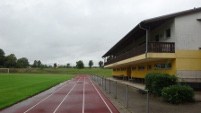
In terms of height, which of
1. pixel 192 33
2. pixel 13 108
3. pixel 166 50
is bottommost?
pixel 13 108

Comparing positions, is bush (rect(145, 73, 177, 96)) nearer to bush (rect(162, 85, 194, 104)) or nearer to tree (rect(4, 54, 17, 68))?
bush (rect(162, 85, 194, 104))

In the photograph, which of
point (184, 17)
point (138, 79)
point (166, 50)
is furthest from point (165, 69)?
point (138, 79)

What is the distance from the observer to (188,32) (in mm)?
21672

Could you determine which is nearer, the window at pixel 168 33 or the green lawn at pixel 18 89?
the green lawn at pixel 18 89

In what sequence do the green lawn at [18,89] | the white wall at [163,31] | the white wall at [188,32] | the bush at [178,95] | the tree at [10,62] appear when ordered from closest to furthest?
the bush at [178,95]
the green lawn at [18,89]
the white wall at [188,32]
the white wall at [163,31]
the tree at [10,62]

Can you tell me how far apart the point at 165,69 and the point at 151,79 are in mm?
6314

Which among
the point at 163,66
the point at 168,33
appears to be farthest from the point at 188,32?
the point at 163,66

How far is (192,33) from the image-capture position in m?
21.6

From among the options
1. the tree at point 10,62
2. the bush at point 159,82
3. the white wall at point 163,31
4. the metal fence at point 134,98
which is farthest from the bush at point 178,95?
the tree at point 10,62

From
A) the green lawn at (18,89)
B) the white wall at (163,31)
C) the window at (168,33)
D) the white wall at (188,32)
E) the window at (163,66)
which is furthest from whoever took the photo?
the window at (168,33)

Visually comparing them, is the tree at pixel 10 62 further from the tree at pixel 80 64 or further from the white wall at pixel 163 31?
the white wall at pixel 163 31

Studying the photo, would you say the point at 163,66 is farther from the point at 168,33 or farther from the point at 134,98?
the point at 134,98

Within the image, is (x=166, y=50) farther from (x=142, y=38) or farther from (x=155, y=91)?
(x=142, y=38)

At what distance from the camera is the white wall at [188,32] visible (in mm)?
21297
